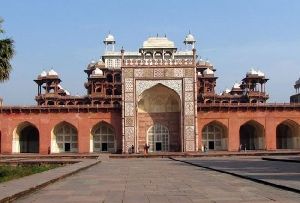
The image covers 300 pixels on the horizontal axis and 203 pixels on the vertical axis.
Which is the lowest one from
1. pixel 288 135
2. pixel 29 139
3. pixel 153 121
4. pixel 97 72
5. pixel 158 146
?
pixel 158 146

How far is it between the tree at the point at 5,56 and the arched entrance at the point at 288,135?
72.0 feet

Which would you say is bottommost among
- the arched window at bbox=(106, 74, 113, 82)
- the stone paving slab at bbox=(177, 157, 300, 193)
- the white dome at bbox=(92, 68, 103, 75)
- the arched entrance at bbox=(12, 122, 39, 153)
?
the stone paving slab at bbox=(177, 157, 300, 193)

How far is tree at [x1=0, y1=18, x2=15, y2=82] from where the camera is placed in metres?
15.2

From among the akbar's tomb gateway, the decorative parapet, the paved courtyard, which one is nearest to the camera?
the paved courtyard

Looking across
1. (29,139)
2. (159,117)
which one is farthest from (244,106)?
(29,139)

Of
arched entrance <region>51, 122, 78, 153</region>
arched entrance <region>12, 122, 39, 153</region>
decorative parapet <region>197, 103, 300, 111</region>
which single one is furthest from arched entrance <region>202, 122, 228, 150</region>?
arched entrance <region>12, 122, 39, 153</region>

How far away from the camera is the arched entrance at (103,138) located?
32812 millimetres

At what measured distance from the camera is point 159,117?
106ft

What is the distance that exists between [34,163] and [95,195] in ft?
41.6

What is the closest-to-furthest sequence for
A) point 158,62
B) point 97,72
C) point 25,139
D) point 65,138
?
point 158,62 < point 65,138 < point 25,139 < point 97,72

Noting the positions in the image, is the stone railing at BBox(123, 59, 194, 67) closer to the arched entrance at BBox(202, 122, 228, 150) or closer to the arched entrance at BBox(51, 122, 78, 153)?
the arched entrance at BBox(202, 122, 228, 150)

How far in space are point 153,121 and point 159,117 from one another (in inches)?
19.3

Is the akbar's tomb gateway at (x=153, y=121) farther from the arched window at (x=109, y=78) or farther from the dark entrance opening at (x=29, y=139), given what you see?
the arched window at (x=109, y=78)

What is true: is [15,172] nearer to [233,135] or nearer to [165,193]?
[165,193]
